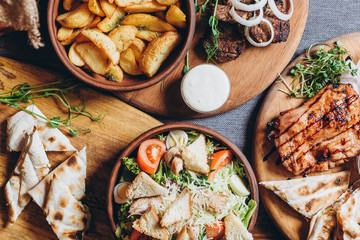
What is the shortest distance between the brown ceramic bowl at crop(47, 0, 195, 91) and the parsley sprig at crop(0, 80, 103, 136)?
1.22 ft

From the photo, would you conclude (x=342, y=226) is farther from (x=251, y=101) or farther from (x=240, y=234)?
(x=251, y=101)

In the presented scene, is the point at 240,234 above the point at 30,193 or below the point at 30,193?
above

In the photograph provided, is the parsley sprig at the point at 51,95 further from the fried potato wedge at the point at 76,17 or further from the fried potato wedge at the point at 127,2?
the fried potato wedge at the point at 127,2

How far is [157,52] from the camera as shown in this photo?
3197mm

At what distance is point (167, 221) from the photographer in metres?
2.98

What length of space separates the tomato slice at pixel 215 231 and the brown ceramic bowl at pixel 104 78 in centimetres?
142

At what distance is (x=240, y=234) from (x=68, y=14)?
248 cm

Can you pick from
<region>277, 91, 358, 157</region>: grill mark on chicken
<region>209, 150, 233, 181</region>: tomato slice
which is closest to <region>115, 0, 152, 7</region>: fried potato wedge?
<region>209, 150, 233, 181</region>: tomato slice

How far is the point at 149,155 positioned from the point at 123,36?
1106 mm

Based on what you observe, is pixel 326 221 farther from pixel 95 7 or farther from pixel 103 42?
pixel 95 7

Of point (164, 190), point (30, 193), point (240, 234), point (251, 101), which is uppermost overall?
point (251, 101)

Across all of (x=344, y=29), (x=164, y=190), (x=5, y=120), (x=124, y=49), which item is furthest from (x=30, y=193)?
(x=344, y=29)

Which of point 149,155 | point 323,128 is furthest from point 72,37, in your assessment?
point 323,128

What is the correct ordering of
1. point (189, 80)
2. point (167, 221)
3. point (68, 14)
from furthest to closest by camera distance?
1. point (189, 80)
2. point (68, 14)
3. point (167, 221)
